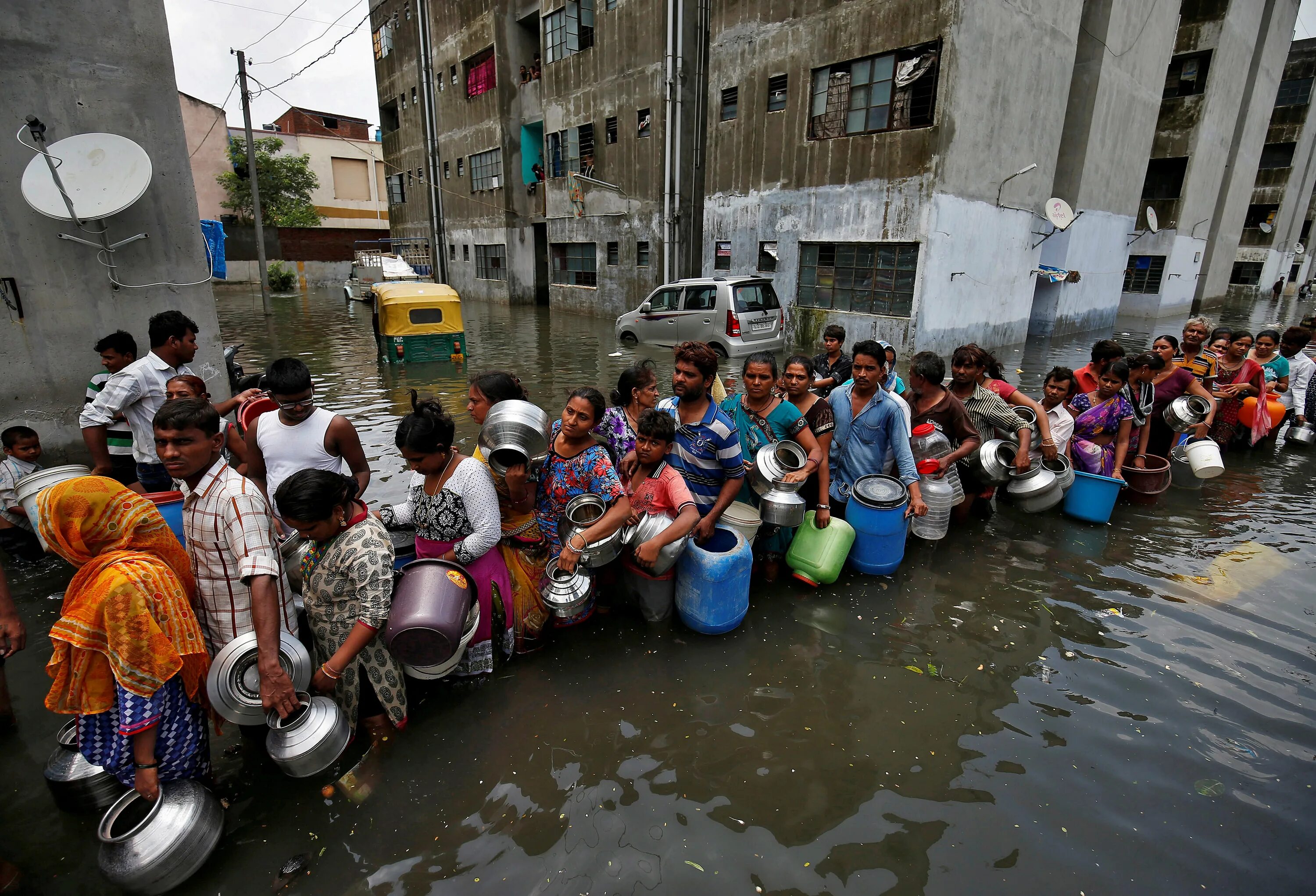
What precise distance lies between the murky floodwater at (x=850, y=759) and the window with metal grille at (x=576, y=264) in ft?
64.8

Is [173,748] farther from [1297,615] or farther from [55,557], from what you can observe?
[1297,615]

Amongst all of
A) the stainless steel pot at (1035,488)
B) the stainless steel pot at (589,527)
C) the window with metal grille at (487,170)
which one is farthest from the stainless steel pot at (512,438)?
the window with metal grille at (487,170)

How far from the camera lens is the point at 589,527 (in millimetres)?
3408

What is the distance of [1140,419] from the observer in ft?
19.3

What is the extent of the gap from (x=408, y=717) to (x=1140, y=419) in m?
6.72

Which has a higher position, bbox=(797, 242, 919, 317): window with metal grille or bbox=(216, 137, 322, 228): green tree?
bbox=(216, 137, 322, 228): green tree

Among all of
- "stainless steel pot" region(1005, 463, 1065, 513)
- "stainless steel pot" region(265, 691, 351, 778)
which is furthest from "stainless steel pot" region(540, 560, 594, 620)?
"stainless steel pot" region(1005, 463, 1065, 513)

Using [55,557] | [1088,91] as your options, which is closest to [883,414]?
[55,557]

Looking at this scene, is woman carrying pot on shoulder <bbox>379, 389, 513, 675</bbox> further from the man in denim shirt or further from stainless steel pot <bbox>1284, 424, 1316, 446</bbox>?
stainless steel pot <bbox>1284, 424, 1316, 446</bbox>

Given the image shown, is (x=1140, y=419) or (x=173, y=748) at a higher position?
(x=1140, y=419)

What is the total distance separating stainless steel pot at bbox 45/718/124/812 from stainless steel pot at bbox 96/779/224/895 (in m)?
0.26

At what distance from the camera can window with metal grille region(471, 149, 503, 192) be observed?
25.8 m

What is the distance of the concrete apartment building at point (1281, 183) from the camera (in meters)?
31.8

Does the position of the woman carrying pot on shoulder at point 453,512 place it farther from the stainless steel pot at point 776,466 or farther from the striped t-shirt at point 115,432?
the striped t-shirt at point 115,432
